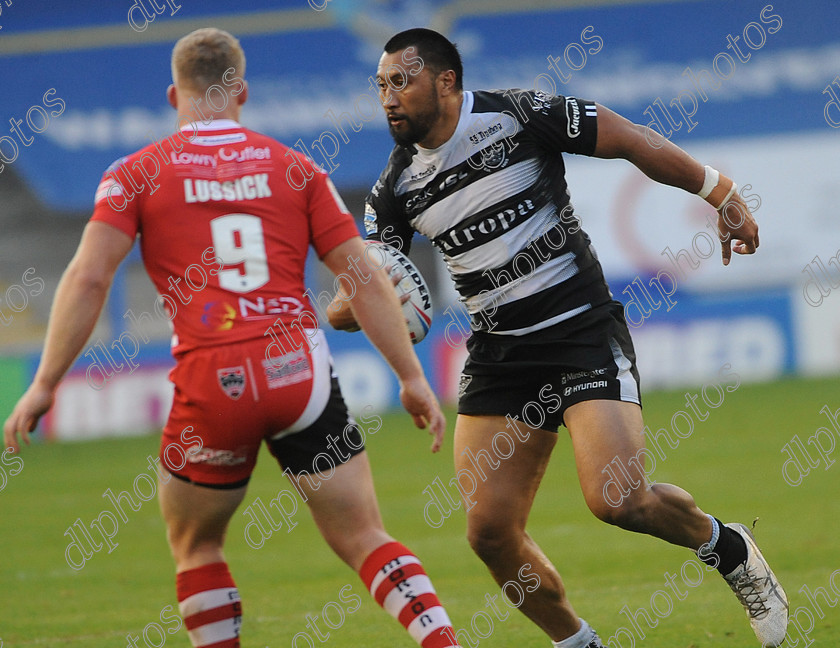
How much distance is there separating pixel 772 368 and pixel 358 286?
1506 cm

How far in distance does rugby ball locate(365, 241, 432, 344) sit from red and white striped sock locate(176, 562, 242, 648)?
1397 millimetres

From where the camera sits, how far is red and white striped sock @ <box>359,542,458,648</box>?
12.1 ft

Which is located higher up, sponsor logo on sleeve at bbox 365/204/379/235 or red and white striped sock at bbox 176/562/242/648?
sponsor logo on sleeve at bbox 365/204/379/235

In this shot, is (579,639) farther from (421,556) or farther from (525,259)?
(421,556)

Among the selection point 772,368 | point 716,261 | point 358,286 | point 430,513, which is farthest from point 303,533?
point 716,261

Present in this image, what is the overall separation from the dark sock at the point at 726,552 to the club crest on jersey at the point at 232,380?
2125 millimetres

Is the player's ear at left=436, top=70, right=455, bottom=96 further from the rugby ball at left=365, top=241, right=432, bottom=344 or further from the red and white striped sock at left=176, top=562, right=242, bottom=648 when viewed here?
the red and white striped sock at left=176, top=562, right=242, bottom=648

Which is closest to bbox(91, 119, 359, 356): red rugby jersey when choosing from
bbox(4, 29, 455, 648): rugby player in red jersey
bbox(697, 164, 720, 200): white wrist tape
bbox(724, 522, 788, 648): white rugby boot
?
bbox(4, 29, 455, 648): rugby player in red jersey

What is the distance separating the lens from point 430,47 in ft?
15.4

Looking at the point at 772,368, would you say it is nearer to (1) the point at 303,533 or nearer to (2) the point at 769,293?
(2) the point at 769,293

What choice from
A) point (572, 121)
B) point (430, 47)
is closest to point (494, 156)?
point (572, 121)

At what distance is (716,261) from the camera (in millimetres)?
19703

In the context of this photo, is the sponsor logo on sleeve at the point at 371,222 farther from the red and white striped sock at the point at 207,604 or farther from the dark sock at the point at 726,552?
the dark sock at the point at 726,552

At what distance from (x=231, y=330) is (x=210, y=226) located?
1.14ft
